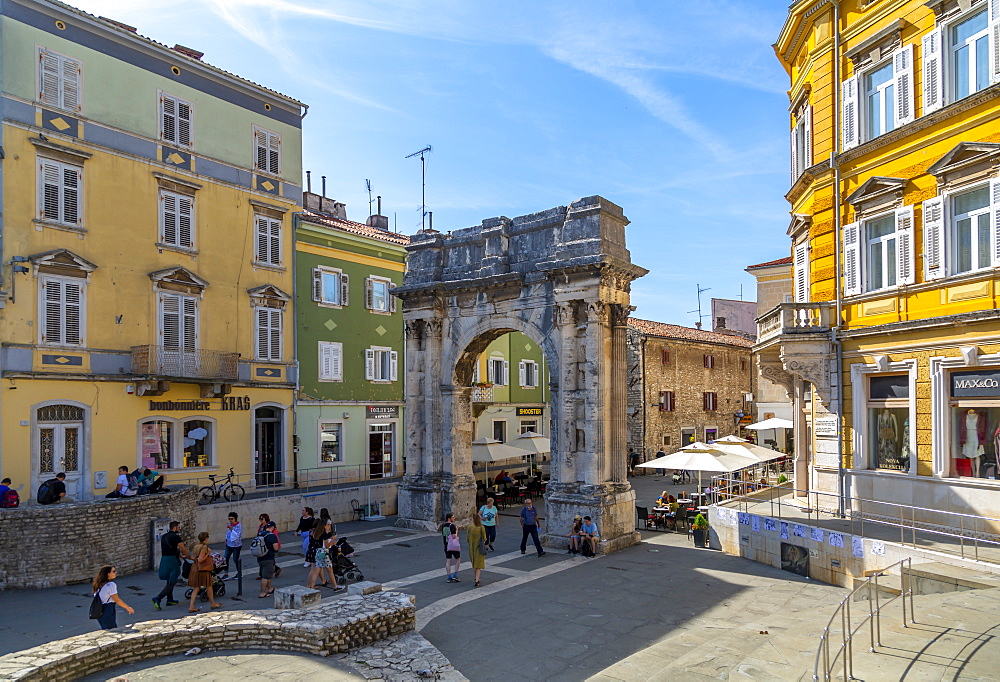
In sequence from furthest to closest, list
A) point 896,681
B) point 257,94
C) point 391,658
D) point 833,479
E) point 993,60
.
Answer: point 257,94 < point 833,479 < point 993,60 < point 391,658 < point 896,681

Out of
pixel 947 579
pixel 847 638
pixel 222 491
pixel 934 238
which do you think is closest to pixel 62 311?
pixel 222 491

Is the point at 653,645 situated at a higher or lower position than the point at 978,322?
lower

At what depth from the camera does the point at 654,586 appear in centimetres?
1686

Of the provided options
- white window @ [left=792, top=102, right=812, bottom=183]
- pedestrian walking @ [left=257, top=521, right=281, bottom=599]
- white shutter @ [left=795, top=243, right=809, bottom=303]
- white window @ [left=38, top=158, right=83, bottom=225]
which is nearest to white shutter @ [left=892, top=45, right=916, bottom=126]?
white window @ [left=792, top=102, right=812, bottom=183]

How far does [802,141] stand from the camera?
912 inches

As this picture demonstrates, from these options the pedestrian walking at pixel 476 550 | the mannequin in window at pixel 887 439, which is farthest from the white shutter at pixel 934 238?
the pedestrian walking at pixel 476 550

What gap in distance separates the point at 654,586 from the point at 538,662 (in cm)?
A: 555

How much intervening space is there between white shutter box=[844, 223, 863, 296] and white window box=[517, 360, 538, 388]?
24.3m

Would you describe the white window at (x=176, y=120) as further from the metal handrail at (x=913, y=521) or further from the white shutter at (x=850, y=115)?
the metal handrail at (x=913, y=521)

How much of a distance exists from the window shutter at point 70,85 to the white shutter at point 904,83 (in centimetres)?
2383

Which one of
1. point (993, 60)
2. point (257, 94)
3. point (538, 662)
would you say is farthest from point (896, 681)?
point (257, 94)

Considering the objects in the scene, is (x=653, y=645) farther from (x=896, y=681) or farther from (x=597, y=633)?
(x=896, y=681)

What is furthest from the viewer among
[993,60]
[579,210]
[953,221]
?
[579,210]

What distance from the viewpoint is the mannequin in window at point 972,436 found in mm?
16812
